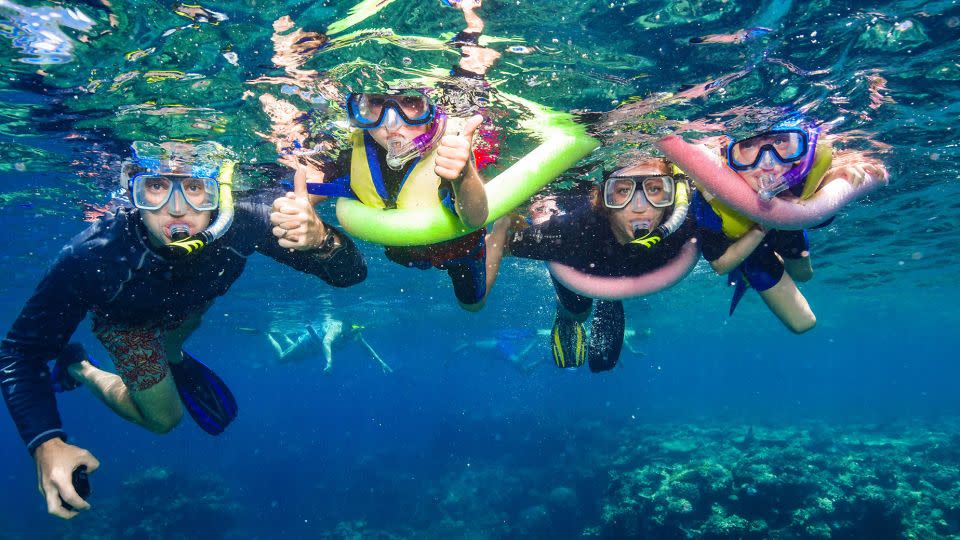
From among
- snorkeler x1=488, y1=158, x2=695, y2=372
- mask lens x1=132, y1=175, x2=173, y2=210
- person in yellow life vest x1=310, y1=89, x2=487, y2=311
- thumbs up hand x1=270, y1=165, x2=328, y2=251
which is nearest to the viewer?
person in yellow life vest x1=310, y1=89, x2=487, y2=311

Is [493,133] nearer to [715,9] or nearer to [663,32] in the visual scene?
[663,32]

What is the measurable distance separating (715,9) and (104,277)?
7.65 m

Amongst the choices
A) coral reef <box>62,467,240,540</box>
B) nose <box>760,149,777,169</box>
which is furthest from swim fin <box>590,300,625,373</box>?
coral reef <box>62,467,240,540</box>

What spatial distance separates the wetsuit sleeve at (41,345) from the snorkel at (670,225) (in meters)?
6.27

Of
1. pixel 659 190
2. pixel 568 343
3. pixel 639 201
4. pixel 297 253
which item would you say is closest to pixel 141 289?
pixel 297 253

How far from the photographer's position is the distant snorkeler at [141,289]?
4.10 m

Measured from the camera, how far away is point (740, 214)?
18.1ft

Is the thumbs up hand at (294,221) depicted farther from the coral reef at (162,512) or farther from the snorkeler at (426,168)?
the coral reef at (162,512)

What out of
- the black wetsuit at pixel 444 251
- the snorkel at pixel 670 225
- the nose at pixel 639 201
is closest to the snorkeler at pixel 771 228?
the snorkel at pixel 670 225

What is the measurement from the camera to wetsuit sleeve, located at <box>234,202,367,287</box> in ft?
18.5

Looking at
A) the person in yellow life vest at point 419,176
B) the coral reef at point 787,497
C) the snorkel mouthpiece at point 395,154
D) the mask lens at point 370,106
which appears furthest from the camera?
the coral reef at point 787,497

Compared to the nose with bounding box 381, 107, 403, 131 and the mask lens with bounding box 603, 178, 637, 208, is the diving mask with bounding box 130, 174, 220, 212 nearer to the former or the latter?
the nose with bounding box 381, 107, 403, 131

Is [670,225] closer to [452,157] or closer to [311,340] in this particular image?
[452,157]

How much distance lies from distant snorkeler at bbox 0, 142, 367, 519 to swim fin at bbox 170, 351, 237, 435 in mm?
400
